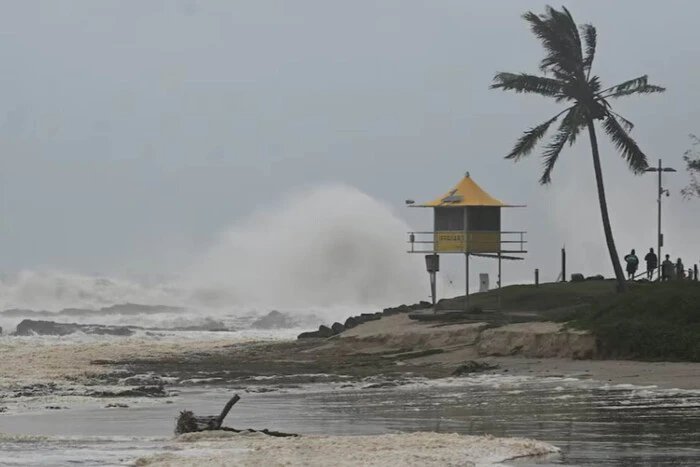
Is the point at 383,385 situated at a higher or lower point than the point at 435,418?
higher

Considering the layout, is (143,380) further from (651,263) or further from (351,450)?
(651,263)

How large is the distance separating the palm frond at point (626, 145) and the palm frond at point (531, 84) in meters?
1.75

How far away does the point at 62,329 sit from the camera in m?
61.0

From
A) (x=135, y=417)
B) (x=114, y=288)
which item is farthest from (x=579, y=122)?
(x=114, y=288)

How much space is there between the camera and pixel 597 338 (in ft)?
93.2

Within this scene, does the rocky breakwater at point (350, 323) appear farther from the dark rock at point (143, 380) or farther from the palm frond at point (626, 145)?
the dark rock at point (143, 380)

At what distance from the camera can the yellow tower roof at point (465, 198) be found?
4219cm

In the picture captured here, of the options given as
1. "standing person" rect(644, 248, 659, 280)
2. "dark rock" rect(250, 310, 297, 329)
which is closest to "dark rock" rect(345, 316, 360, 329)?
"standing person" rect(644, 248, 659, 280)

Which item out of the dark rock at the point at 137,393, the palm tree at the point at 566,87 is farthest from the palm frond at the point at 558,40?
the dark rock at the point at 137,393

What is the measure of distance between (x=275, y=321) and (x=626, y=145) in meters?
30.7

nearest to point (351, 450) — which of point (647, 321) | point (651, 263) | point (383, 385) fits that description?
point (383, 385)

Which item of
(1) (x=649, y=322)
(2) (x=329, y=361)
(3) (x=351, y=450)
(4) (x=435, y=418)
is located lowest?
(3) (x=351, y=450)

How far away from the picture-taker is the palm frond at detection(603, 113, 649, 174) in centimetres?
4156

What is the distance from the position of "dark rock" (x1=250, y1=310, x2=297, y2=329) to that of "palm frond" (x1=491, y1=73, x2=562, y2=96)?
27.7 meters
